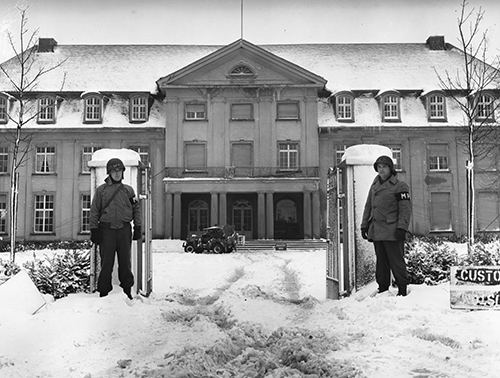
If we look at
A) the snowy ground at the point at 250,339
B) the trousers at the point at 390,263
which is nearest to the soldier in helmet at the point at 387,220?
the trousers at the point at 390,263

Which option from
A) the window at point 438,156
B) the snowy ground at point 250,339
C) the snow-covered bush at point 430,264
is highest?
the window at point 438,156

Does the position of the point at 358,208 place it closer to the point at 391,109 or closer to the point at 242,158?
the point at 242,158

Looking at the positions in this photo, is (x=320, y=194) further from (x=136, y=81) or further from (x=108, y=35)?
(x=108, y=35)

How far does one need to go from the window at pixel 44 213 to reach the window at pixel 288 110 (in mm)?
8793

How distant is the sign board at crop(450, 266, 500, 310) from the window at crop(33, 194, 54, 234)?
55.5 feet

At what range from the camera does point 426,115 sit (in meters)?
18.6

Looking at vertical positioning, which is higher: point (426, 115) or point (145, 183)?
point (426, 115)

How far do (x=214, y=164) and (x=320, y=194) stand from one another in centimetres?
387

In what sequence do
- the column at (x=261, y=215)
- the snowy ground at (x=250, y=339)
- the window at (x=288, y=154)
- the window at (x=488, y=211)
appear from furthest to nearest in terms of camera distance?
1. the window at (x=288, y=154)
2. the column at (x=261, y=215)
3. the window at (x=488, y=211)
4. the snowy ground at (x=250, y=339)

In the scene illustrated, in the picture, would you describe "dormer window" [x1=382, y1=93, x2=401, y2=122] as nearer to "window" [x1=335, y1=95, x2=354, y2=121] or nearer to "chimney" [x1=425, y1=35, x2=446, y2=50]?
"window" [x1=335, y1=95, x2=354, y2=121]

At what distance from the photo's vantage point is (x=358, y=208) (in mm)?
5059

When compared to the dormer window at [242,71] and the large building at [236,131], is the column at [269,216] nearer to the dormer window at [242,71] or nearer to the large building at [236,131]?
the large building at [236,131]

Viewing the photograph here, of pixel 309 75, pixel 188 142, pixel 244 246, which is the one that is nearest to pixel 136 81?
pixel 188 142

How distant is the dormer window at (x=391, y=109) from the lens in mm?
18516
